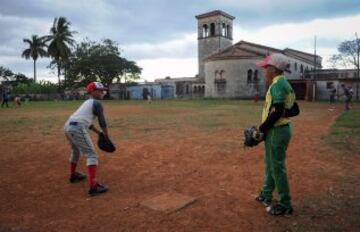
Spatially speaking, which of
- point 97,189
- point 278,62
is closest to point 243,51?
point 97,189

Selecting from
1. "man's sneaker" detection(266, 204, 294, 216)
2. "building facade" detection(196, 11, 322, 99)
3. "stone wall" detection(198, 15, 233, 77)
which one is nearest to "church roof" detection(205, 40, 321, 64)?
"building facade" detection(196, 11, 322, 99)

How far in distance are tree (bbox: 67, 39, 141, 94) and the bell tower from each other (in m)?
11.8

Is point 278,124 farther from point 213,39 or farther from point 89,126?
point 213,39

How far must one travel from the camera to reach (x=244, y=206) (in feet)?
15.5

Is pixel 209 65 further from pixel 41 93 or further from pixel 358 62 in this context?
pixel 41 93

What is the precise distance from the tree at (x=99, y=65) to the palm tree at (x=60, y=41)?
240 centimetres

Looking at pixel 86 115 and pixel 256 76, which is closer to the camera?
pixel 86 115

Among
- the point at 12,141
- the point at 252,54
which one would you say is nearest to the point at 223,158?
the point at 12,141

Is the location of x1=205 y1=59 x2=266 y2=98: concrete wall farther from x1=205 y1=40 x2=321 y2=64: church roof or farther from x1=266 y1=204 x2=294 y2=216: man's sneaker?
x1=266 y1=204 x2=294 y2=216: man's sneaker

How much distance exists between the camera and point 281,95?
410 centimetres

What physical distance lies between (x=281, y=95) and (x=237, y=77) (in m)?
45.4

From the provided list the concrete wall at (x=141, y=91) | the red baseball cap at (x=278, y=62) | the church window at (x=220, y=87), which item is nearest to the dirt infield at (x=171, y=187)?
the red baseball cap at (x=278, y=62)

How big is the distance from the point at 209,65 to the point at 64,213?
156 feet

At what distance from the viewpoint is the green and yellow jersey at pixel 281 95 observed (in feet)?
13.5
